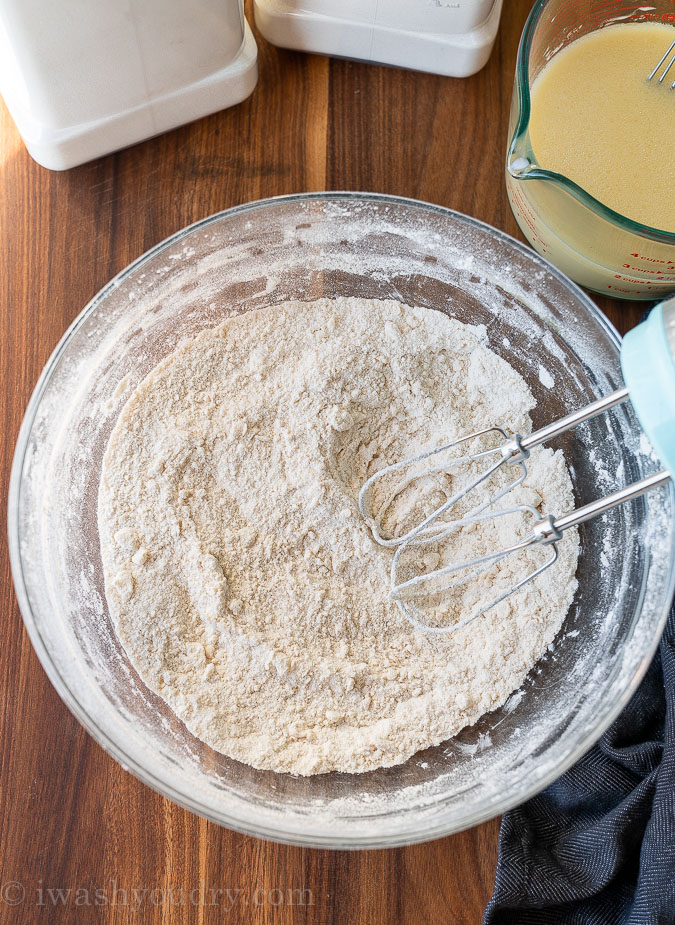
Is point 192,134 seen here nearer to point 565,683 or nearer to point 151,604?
point 151,604

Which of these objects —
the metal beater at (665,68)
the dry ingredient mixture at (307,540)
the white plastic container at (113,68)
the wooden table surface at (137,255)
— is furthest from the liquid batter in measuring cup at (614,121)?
the white plastic container at (113,68)

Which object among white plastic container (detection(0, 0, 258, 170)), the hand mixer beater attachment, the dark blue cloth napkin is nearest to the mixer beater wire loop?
the hand mixer beater attachment

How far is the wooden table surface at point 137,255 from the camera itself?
0.90 m

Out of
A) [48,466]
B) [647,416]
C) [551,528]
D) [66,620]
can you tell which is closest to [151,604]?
[66,620]

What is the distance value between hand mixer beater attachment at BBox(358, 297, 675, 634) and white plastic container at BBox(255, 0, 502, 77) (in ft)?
1.56

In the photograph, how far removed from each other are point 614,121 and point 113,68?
0.57 m

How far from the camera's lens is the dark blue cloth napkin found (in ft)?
2.81

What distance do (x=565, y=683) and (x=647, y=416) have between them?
A: 0.39 meters

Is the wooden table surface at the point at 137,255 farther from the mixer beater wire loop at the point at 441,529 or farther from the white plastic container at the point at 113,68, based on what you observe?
the mixer beater wire loop at the point at 441,529

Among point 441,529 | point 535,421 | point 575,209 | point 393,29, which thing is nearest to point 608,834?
point 441,529

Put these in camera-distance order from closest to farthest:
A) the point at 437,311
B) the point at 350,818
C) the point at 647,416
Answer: the point at 647,416
the point at 350,818
the point at 437,311

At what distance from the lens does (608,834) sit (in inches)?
34.4

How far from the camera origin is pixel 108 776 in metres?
0.92

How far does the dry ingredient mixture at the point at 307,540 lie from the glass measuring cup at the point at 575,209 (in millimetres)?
148
